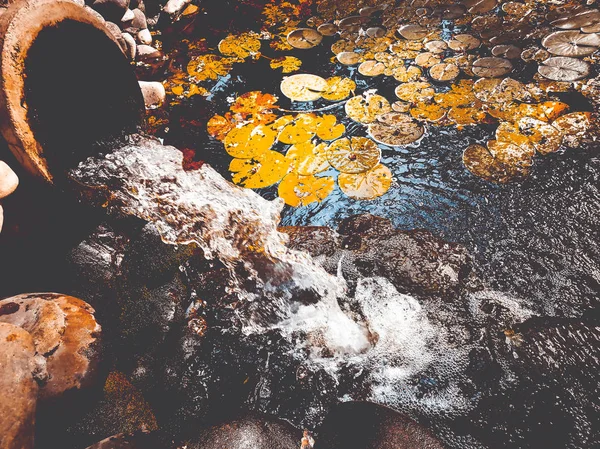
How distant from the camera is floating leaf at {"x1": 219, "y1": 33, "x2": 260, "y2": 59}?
4254mm

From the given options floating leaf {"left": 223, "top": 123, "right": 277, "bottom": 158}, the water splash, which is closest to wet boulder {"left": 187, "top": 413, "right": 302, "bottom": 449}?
the water splash

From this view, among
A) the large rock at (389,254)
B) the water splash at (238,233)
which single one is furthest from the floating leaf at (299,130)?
the large rock at (389,254)

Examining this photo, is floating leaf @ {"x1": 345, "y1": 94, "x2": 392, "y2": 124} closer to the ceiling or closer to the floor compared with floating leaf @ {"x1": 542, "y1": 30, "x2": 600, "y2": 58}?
closer to the ceiling

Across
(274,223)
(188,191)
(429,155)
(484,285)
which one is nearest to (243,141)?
(188,191)

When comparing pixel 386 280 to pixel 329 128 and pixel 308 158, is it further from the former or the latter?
pixel 329 128

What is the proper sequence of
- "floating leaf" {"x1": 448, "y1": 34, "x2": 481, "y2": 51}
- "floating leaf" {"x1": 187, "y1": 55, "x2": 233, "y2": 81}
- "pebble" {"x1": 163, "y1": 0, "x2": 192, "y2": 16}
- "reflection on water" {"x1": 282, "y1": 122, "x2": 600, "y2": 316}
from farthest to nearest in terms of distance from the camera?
1. "pebble" {"x1": 163, "y1": 0, "x2": 192, "y2": 16}
2. "floating leaf" {"x1": 187, "y1": 55, "x2": 233, "y2": 81}
3. "floating leaf" {"x1": 448, "y1": 34, "x2": 481, "y2": 51}
4. "reflection on water" {"x1": 282, "y1": 122, "x2": 600, "y2": 316}

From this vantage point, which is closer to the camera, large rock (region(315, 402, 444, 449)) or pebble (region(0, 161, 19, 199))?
large rock (region(315, 402, 444, 449))

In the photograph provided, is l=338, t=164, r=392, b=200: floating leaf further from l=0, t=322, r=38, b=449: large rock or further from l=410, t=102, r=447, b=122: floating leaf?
l=0, t=322, r=38, b=449: large rock

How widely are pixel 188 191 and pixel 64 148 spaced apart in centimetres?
78

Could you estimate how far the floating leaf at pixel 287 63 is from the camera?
3928mm

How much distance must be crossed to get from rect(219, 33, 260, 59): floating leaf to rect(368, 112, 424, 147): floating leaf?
6.24 ft

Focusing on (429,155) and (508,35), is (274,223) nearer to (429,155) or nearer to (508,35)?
(429,155)

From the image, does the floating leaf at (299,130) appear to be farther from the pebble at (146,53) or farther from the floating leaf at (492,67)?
the pebble at (146,53)

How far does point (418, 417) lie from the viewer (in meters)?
1.67
